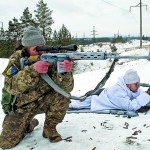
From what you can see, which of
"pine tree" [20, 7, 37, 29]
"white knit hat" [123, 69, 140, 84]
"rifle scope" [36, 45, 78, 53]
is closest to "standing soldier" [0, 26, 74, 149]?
"rifle scope" [36, 45, 78, 53]

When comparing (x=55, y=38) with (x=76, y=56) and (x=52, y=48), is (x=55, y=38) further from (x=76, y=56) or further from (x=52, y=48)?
(x=76, y=56)

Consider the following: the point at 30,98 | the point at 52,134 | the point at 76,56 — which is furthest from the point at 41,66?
the point at 52,134

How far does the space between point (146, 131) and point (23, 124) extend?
5.24 feet

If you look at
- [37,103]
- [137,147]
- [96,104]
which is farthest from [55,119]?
[96,104]

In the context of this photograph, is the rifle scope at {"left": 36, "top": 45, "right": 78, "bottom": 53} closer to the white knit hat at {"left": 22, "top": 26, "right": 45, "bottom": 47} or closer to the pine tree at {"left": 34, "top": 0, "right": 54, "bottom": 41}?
the white knit hat at {"left": 22, "top": 26, "right": 45, "bottom": 47}

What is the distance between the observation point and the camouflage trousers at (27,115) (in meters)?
4.12

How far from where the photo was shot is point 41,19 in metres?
55.0

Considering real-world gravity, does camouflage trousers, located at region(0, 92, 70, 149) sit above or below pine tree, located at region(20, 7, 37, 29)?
below

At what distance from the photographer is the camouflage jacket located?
150 inches

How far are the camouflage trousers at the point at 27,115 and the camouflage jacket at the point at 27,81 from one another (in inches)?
3.4

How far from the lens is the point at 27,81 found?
3807 millimetres

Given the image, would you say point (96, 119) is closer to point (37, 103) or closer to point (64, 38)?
point (37, 103)

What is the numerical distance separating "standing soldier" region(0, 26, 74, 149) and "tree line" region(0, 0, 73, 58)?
1650 inches

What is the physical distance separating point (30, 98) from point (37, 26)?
50.4m
